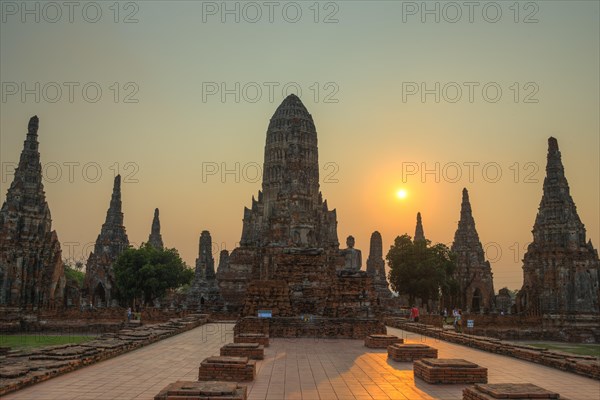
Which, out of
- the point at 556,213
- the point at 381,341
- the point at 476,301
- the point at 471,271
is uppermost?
the point at 556,213

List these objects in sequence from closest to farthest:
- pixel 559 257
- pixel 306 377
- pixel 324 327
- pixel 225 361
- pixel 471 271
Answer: pixel 225 361
pixel 306 377
pixel 324 327
pixel 559 257
pixel 471 271

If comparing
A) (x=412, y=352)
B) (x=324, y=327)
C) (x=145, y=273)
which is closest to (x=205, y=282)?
(x=145, y=273)

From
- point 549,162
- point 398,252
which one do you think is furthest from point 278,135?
point 549,162

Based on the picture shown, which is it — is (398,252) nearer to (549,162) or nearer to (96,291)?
(549,162)

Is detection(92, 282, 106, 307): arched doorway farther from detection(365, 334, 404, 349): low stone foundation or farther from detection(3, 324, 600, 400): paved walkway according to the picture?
detection(365, 334, 404, 349): low stone foundation

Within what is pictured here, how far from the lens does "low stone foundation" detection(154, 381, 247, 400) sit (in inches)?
276

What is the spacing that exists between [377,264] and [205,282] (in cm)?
1856

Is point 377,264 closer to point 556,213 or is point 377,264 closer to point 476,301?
point 476,301

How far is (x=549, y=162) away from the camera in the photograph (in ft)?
129

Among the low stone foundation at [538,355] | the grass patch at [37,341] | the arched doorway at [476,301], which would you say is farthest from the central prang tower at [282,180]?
the low stone foundation at [538,355]

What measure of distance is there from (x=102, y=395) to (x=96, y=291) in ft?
150

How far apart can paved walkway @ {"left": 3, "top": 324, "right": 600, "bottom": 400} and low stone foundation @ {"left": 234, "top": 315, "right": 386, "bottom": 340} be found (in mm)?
4079

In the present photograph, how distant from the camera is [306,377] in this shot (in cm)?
1048

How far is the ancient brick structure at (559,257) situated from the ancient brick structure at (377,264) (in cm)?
1914
